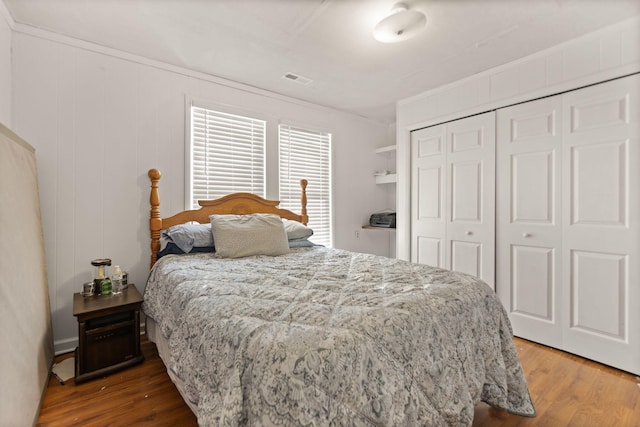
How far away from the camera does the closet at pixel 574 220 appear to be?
208cm

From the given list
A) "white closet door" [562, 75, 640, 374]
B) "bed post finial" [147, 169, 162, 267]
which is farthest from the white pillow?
"white closet door" [562, 75, 640, 374]

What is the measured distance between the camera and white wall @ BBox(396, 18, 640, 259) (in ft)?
6.86

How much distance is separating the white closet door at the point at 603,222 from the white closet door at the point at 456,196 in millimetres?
588

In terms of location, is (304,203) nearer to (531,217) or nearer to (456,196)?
(456,196)

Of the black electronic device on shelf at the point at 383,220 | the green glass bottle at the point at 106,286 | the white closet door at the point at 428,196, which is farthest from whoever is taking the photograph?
the black electronic device on shelf at the point at 383,220

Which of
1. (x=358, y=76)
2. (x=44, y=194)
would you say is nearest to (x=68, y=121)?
(x=44, y=194)

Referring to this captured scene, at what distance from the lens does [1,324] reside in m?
1.31

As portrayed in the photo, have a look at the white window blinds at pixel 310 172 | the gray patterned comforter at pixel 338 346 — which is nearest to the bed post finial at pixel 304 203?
the white window blinds at pixel 310 172

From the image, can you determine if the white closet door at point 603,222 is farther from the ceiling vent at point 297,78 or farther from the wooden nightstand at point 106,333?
the wooden nightstand at point 106,333

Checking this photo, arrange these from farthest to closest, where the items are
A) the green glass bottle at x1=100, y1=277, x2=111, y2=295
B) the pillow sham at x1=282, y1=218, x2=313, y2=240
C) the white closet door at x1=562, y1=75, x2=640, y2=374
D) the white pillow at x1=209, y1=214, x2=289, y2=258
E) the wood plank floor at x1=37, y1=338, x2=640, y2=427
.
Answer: the pillow sham at x1=282, y1=218, x2=313, y2=240
the white pillow at x1=209, y1=214, x2=289, y2=258
the green glass bottle at x1=100, y1=277, x2=111, y2=295
the white closet door at x1=562, y1=75, x2=640, y2=374
the wood plank floor at x1=37, y1=338, x2=640, y2=427

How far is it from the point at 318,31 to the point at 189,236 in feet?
6.17

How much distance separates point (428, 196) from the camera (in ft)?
11.0

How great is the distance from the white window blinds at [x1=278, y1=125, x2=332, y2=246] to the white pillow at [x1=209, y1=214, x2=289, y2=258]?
843mm

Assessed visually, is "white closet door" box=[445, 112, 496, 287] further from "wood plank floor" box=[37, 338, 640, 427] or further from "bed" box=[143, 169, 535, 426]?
"bed" box=[143, 169, 535, 426]
